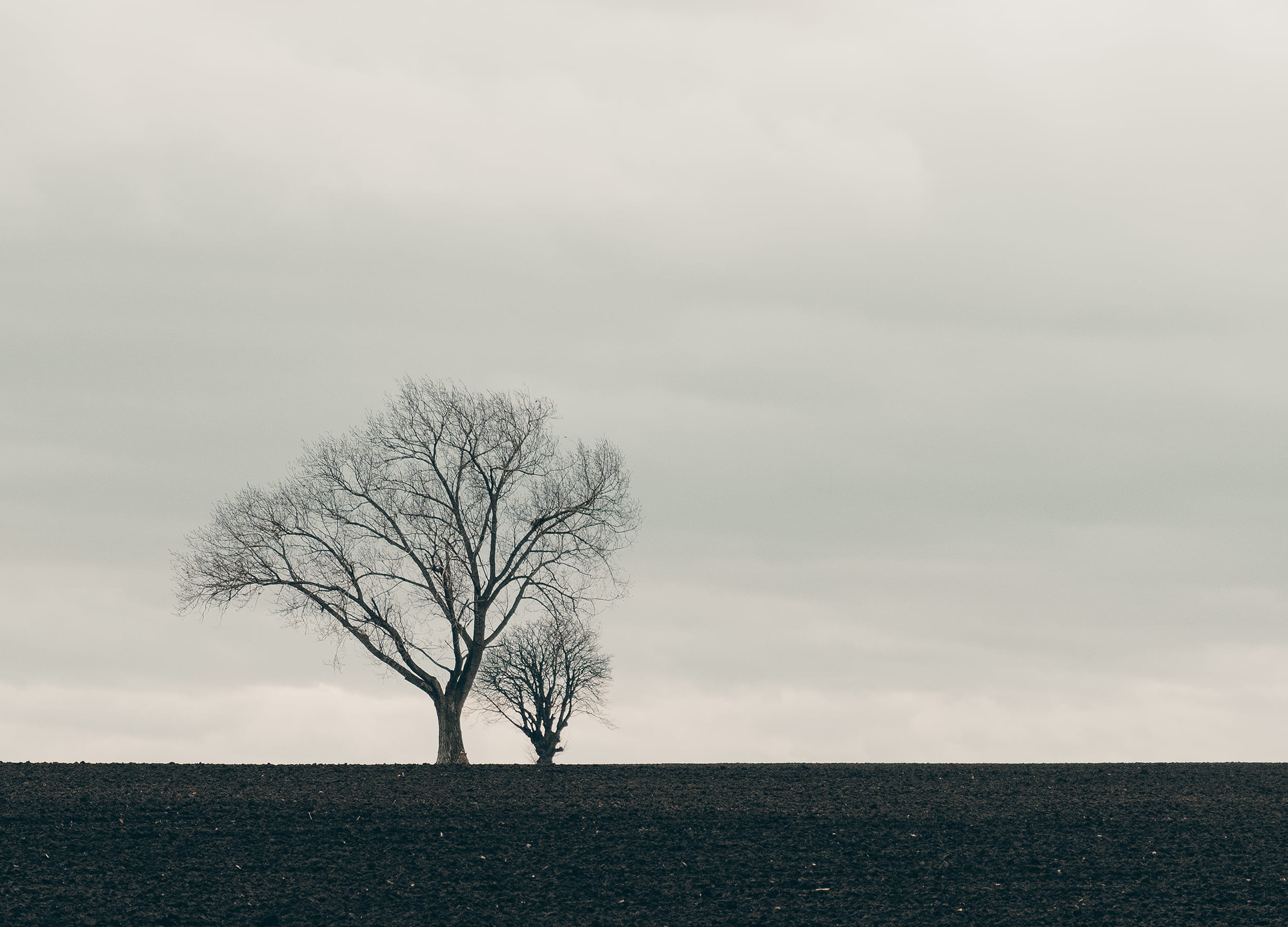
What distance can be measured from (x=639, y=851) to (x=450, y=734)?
16953 millimetres

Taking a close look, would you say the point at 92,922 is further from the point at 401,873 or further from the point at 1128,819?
the point at 1128,819

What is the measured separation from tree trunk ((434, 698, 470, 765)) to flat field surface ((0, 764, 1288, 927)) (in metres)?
10.4

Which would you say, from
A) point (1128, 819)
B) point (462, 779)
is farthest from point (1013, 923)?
point (462, 779)

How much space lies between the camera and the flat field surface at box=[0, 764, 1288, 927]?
15.7 meters

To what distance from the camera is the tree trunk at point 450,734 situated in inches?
1334

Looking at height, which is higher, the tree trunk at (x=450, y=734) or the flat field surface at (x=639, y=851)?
the tree trunk at (x=450, y=734)

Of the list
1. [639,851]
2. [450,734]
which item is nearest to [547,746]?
[450,734]

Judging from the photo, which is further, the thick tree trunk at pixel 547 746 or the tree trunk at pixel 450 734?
the thick tree trunk at pixel 547 746

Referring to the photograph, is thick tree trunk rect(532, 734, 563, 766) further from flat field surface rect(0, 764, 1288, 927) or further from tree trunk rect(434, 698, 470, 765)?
flat field surface rect(0, 764, 1288, 927)

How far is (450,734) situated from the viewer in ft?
112

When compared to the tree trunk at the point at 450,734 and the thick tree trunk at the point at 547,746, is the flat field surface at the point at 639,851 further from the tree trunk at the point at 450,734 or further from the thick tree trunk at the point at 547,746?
the thick tree trunk at the point at 547,746

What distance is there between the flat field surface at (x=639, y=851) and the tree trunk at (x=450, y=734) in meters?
10.4

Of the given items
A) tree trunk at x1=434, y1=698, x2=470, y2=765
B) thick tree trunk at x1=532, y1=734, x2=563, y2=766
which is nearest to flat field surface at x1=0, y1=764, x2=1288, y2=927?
tree trunk at x1=434, y1=698, x2=470, y2=765

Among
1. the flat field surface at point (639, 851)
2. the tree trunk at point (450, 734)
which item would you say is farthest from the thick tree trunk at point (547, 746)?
the flat field surface at point (639, 851)
